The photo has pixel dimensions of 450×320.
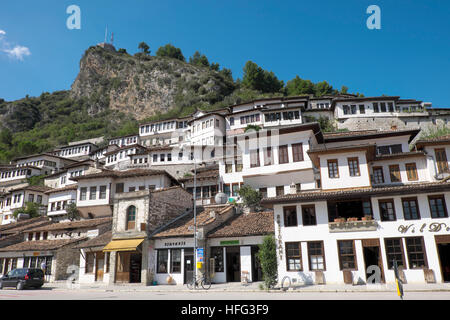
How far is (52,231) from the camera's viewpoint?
37.3 meters

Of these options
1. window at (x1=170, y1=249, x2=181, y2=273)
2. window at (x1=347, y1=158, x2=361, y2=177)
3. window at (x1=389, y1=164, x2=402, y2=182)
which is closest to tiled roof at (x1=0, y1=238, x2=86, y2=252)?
window at (x1=170, y1=249, x2=181, y2=273)

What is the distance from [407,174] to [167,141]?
58885mm

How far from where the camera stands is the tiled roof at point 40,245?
3281 cm

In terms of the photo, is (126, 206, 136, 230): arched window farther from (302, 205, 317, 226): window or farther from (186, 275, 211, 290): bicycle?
(302, 205, 317, 226): window

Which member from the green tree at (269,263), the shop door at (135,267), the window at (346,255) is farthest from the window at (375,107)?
the shop door at (135,267)

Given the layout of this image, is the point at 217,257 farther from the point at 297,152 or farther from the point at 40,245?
the point at 40,245

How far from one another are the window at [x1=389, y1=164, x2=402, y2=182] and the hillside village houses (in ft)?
0.27

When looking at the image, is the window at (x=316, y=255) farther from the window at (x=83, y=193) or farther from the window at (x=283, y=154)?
the window at (x=83, y=193)

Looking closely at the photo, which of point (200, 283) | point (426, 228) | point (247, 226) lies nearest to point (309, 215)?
point (247, 226)

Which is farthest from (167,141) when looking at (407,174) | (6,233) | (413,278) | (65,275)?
(413,278)

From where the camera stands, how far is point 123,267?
27391 millimetres

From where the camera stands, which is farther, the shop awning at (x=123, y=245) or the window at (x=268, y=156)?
the window at (x=268, y=156)

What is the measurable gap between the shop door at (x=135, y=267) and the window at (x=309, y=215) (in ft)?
46.6

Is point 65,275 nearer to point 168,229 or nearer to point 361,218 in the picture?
point 168,229
